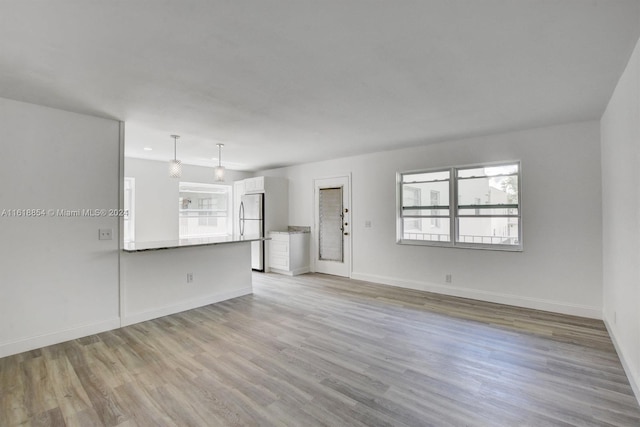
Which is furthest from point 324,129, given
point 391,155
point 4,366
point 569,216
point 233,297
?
point 4,366

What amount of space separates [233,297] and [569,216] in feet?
15.4

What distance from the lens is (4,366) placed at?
Result: 2.62 m

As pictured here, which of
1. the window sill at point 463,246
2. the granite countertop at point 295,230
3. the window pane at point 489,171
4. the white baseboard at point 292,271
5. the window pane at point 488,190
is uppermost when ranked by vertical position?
the window pane at point 489,171

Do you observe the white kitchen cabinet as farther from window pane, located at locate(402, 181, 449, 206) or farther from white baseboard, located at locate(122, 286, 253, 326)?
window pane, located at locate(402, 181, 449, 206)

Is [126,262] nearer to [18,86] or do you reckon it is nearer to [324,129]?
[18,86]

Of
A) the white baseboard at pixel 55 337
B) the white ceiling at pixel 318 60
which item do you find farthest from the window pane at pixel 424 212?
the white baseboard at pixel 55 337

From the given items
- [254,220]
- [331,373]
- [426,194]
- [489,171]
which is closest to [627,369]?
[331,373]

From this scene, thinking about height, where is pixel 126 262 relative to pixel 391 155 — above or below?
below

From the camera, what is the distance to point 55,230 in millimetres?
3098

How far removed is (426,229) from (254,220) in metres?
3.64

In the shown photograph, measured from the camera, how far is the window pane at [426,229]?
15.8 ft

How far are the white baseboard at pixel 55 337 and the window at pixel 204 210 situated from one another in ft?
11.0

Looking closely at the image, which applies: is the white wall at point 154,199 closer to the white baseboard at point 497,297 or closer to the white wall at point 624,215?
the white baseboard at point 497,297

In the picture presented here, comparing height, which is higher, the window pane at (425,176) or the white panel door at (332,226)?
the window pane at (425,176)
